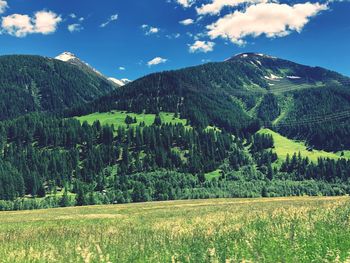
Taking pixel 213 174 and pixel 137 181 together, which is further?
pixel 213 174

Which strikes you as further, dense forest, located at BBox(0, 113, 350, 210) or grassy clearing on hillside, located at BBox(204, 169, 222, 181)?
grassy clearing on hillside, located at BBox(204, 169, 222, 181)

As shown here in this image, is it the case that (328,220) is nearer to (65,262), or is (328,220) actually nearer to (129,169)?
(65,262)

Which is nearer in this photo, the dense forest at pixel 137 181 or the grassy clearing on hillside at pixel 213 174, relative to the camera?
the dense forest at pixel 137 181

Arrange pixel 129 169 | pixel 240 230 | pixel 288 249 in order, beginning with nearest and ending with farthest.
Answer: pixel 288 249
pixel 240 230
pixel 129 169

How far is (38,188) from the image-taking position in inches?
6481

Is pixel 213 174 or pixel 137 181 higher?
pixel 137 181

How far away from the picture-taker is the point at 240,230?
18266mm

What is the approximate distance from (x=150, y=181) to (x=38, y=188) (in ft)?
147

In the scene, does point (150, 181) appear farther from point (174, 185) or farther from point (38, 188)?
point (38, 188)

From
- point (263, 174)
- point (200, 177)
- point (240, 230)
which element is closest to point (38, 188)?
point (200, 177)

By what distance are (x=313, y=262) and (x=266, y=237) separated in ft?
14.1

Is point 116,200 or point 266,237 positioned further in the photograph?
point 116,200

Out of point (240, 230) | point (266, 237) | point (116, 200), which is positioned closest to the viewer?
point (266, 237)

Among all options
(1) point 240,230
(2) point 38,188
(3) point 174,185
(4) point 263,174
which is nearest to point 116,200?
(3) point 174,185
